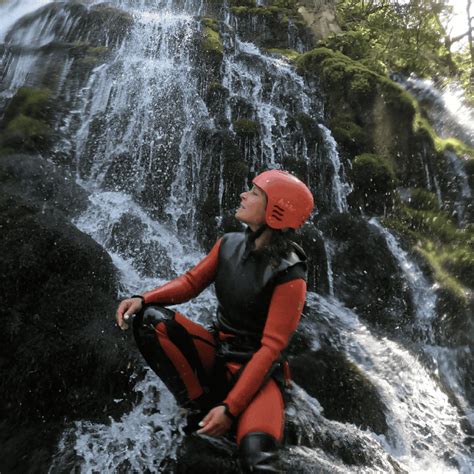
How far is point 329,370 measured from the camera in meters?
5.65

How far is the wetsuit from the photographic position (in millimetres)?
2834

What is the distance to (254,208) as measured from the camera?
3156mm

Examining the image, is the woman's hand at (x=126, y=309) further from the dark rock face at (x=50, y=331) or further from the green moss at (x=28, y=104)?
the green moss at (x=28, y=104)

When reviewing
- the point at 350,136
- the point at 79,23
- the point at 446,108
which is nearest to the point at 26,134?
the point at 79,23

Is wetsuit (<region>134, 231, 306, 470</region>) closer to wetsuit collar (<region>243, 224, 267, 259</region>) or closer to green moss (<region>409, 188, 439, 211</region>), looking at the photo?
wetsuit collar (<region>243, 224, 267, 259</region>)

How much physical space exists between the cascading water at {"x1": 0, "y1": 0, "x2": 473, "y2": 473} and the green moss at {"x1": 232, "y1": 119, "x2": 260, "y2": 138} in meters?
0.18

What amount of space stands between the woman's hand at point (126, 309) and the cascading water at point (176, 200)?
3.43ft

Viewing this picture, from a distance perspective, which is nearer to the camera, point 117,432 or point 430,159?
point 117,432

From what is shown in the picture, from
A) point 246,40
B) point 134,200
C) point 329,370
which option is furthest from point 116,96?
point 329,370

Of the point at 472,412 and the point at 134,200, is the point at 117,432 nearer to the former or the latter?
the point at 472,412

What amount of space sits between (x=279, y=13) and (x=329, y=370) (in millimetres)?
16124

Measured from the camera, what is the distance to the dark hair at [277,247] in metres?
3.05

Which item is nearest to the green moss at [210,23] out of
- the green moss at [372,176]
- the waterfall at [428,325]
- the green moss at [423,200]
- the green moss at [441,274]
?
the green moss at [372,176]

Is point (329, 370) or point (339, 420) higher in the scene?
point (329, 370)
